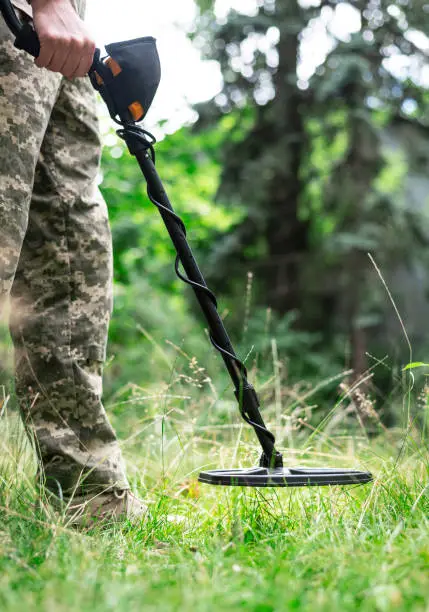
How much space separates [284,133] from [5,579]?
5.65 metres

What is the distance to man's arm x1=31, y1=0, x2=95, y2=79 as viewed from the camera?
145cm

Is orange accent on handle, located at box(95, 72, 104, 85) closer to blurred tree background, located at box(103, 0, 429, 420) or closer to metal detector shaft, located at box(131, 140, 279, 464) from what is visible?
metal detector shaft, located at box(131, 140, 279, 464)

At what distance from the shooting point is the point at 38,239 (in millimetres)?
1696

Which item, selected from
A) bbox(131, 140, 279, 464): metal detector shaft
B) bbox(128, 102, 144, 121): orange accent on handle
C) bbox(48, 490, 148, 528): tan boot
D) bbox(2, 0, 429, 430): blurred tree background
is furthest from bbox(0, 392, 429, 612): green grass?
bbox(2, 0, 429, 430): blurred tree background

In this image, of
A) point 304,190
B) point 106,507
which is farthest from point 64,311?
point 304,190

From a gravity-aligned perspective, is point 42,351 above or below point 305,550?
above

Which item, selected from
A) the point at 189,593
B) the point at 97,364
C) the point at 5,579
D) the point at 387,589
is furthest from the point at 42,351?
the point at 387,589

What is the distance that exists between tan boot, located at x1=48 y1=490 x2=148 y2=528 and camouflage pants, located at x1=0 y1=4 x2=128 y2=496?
3 centimetres

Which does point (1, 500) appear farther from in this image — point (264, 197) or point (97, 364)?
point (264, 197)

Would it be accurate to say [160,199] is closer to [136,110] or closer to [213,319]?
[136,110]

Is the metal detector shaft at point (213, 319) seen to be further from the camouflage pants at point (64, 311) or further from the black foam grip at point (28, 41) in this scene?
the black foam grip at point (28, 41)

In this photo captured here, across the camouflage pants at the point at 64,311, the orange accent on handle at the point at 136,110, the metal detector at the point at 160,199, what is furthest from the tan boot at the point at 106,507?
the orange accent on handle at the point at 136,110

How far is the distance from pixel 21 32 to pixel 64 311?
645 millimetres

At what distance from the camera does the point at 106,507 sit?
169 cm
